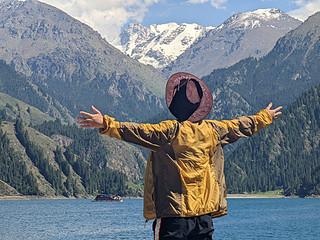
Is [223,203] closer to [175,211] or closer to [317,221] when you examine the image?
[175,211]

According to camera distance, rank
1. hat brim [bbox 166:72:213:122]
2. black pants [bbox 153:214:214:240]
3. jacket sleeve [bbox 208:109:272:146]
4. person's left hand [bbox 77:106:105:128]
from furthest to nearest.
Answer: jacket sleeve [bbox 208:109:272:146] → hat brim [bbox 166:72:213:122] → black pants [bbox 153:214:214:240] → person's left hand [bbox 77:106:105:128]

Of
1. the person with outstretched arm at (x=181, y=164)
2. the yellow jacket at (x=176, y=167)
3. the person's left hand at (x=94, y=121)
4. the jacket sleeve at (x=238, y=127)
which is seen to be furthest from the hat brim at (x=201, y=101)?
the person's left hand at (x=94, y=121)

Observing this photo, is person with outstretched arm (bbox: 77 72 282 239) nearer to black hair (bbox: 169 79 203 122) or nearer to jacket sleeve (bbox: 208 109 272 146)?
black hair (bbox: 169 79 203 122)

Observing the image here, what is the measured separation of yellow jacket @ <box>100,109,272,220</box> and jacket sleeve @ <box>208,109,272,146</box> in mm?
532

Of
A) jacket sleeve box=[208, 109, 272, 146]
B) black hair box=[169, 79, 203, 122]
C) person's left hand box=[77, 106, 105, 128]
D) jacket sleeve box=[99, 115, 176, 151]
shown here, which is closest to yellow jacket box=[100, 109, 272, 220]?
jacket sleeve box=[99, 115, 176, 151]

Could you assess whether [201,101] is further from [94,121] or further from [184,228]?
[184,228]

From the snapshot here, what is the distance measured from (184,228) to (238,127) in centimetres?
282

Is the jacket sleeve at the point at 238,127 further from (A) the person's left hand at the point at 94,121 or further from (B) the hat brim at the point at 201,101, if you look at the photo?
(A) the person's left hand at the point at 94,121

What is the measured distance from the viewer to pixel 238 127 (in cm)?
1455

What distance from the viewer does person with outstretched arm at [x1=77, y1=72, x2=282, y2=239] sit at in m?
13.3

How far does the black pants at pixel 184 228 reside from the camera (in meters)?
13.3

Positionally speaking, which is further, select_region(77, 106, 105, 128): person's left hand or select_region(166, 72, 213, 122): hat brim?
select_region(166, 72, 213, 122): hat brim

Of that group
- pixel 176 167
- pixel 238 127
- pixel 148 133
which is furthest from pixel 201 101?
pixel 176 167

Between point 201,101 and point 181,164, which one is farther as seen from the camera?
point 201,101
